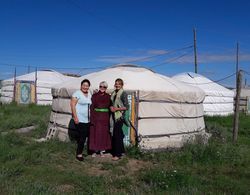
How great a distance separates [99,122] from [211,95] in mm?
11802

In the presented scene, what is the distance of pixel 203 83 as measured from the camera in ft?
60.6

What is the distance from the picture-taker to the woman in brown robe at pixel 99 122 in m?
7.08

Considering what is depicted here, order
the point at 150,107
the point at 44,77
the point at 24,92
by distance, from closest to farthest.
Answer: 1. the point at 150,107
2. the point at 24,92
3. the point at 44,77

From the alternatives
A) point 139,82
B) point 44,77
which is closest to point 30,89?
point 44,77

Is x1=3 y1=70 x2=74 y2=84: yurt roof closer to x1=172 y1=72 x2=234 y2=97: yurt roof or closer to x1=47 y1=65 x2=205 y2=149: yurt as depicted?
x1=172 y1=72 x2=234 y2=97: yurt roof

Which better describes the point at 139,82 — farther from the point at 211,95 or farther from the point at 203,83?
the point at 203,83

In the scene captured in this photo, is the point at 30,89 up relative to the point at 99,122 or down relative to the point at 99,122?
up

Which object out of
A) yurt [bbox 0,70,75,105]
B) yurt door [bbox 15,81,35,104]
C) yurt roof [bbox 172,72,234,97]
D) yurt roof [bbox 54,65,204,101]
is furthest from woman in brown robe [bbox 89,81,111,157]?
yurt door [bbox 15,81,35,104]

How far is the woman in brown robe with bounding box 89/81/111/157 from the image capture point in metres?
7.08

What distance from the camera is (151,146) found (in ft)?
26.6

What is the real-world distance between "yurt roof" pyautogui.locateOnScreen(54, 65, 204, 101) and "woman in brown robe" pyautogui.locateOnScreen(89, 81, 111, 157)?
125 cm

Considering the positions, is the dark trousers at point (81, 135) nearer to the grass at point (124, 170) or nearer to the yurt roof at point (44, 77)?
the grass at point (124, 170)

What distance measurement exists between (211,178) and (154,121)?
2490 mm

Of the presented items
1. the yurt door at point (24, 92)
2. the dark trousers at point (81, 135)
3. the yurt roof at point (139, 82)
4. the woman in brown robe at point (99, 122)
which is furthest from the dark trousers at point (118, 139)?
the yurt door at point (24, 92)
